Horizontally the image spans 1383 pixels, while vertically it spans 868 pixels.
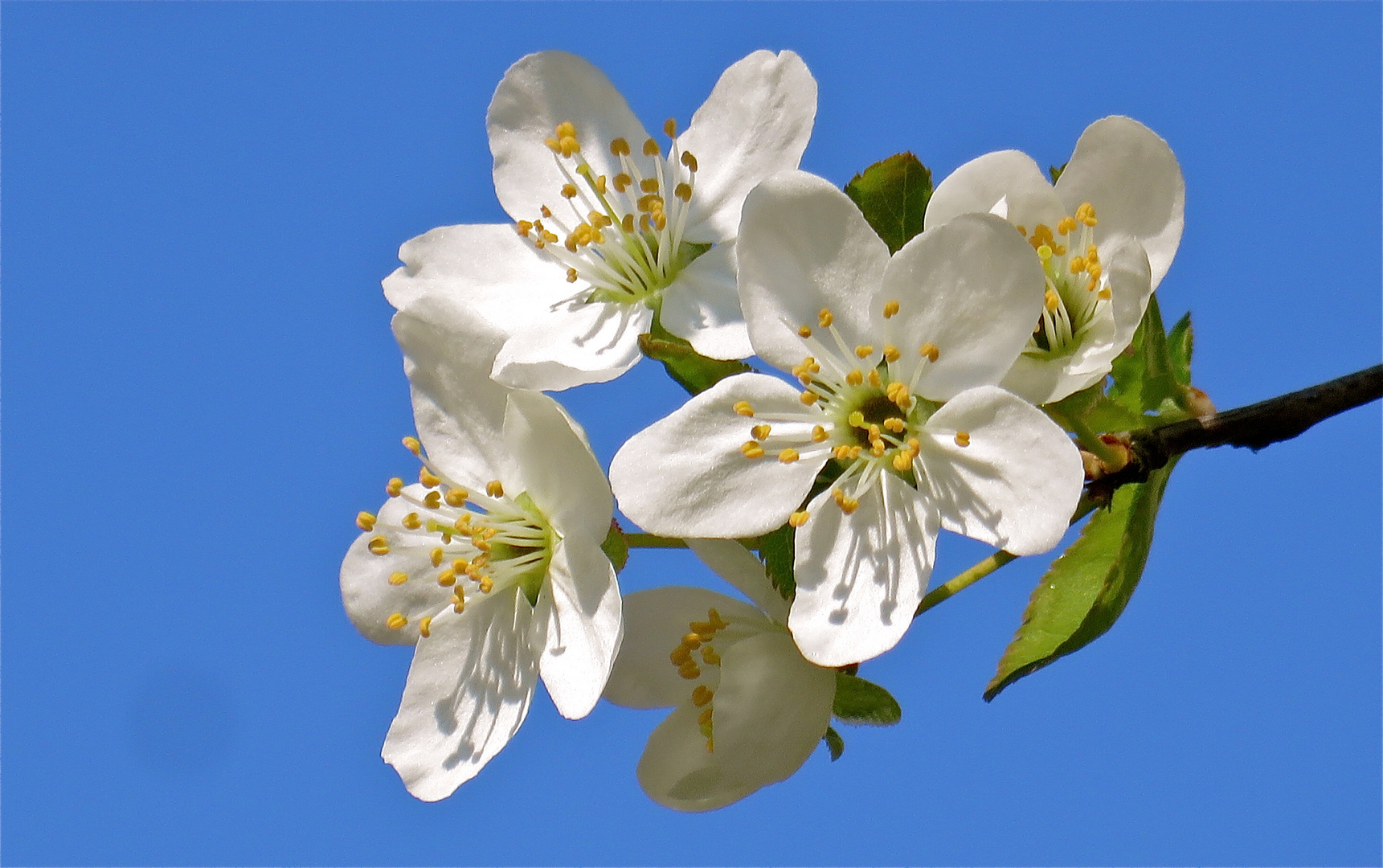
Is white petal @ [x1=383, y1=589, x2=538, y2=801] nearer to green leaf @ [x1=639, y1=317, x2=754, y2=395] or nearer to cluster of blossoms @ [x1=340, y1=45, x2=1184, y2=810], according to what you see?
cluster of blossoms @ [x1=340, y1=45, x2=1184, y2=810]

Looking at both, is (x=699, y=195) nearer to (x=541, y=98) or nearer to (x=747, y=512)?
(x=541, y=98)

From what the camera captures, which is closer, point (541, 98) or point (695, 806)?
point (695, 806)

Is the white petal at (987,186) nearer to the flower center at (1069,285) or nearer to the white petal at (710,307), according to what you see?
the flower center at (1069,285)

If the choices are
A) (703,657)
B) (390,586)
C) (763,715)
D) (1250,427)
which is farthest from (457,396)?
(1250,427)

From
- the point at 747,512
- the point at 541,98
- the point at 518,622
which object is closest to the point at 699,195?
the point at 541,98

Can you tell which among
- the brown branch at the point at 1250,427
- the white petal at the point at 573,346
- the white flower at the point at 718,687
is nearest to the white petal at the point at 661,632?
the white flower at the point at 718,687

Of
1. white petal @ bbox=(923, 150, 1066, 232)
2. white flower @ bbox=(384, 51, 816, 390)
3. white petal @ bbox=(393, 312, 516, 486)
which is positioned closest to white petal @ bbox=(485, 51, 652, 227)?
white flower @ bbox=(384, 51, 816, 390)
